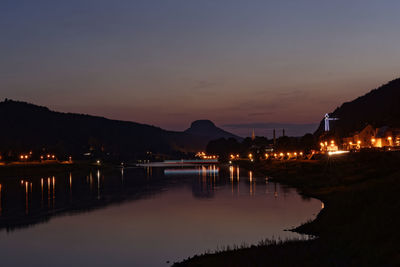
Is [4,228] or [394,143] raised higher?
[394,143]

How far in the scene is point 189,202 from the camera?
5991 cm

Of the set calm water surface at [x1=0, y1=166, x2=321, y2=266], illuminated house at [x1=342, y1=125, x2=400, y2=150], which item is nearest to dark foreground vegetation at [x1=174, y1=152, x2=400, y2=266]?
calm water surface at [x1=0, y1=166, x2=321, y2=266]

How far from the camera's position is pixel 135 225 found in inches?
1617

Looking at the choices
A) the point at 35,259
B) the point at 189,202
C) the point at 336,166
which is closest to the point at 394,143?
the point at 336,166

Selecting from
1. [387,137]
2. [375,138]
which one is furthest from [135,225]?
[375,138]

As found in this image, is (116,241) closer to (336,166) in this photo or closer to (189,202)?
(189,202)

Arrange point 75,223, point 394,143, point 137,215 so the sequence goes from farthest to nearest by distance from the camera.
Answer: point 394,143
point 137,215
point 75,223

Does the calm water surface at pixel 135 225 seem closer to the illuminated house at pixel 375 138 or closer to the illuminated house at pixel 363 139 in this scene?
the illuminated house at pixel 375 138

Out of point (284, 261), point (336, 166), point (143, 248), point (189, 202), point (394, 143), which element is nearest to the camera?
point (284, 261)

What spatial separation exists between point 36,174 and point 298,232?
116 meters

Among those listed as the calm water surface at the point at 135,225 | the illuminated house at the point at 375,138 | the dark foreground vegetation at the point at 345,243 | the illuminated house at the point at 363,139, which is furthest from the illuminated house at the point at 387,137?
the dark foreground vegetation at the point at 345,243

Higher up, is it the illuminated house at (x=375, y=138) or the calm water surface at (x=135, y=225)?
the illuminated house at (x=375, y=138)

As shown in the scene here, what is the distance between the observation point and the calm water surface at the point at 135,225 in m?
29.5

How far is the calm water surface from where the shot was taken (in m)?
29.5
